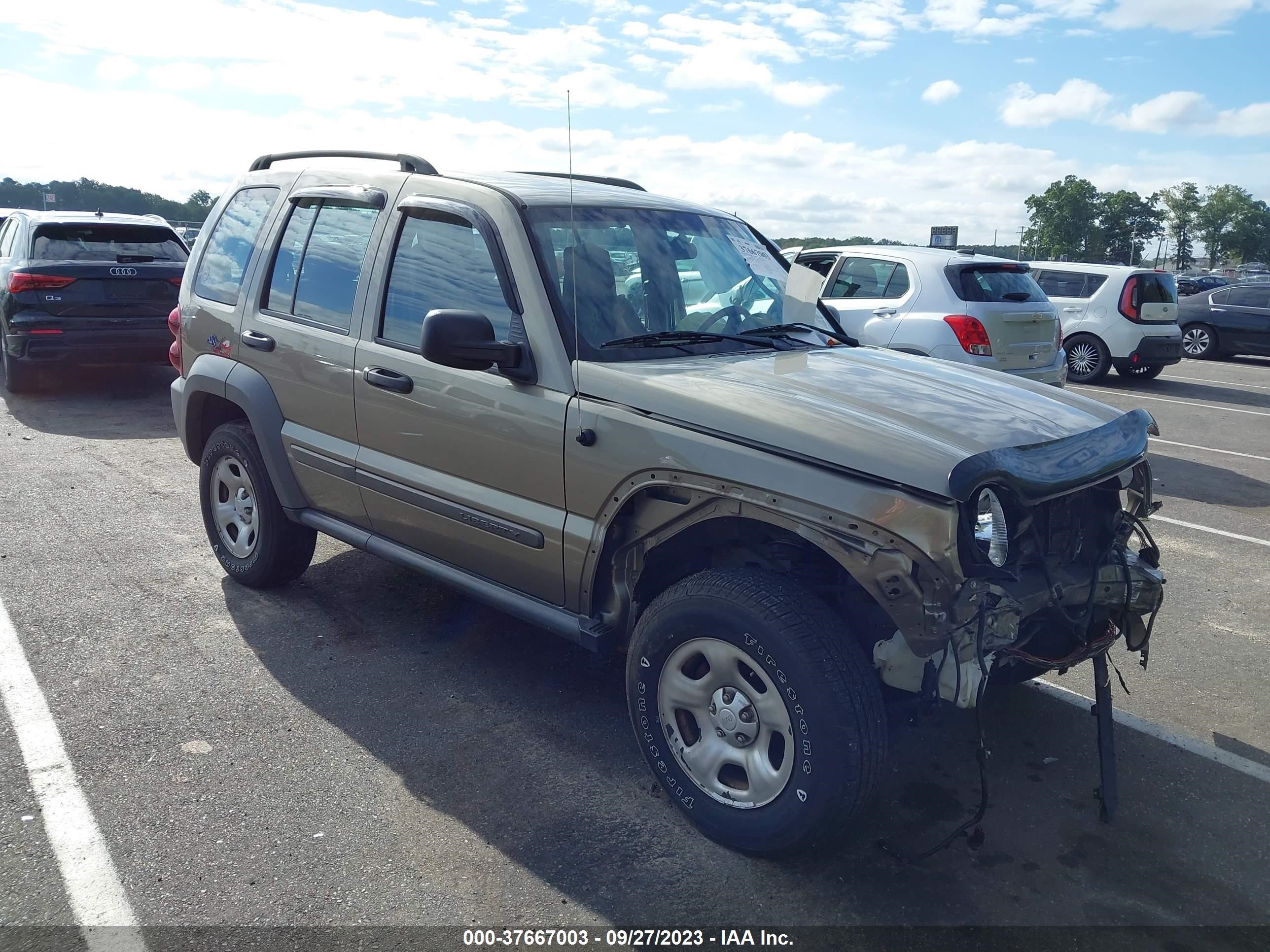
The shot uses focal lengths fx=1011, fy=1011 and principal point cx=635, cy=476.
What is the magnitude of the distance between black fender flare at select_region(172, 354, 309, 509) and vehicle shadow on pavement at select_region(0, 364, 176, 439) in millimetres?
4398

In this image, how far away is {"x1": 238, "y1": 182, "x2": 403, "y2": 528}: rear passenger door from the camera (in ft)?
14.1

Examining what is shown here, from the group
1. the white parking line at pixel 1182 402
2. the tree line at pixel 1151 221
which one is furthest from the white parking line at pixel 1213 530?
the tree line at pixel 1151 221


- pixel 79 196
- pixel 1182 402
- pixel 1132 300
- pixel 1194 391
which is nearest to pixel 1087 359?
pixel 1132 300

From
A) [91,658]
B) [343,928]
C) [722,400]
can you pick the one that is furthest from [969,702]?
[91,658]

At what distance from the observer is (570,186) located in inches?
155

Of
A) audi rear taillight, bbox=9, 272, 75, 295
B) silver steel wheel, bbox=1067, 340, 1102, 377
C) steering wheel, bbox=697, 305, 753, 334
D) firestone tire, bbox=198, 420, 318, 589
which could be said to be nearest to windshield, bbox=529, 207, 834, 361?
steering wheel, bbox=697, 305, 753, 334

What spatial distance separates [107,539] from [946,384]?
16.0 feet

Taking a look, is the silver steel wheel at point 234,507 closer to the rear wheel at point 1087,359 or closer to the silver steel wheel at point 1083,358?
the rear wheel at point 1087,359

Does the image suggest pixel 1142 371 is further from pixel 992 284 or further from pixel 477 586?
pixel 477 586

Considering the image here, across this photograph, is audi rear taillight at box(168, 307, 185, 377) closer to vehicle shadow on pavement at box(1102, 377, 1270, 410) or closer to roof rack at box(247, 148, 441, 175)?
roof rack at box(247, 148, 441, 175)

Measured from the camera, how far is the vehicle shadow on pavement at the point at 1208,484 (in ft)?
25.5

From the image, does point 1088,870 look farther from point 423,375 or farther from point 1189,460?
point 1189,460

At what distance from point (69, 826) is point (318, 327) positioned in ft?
7.16

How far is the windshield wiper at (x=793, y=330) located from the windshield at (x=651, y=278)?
25 millimetres
